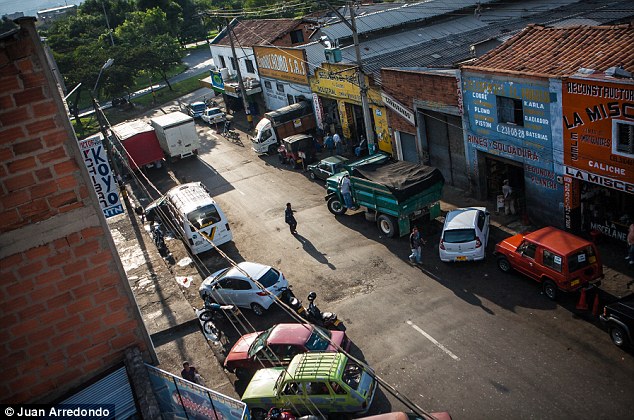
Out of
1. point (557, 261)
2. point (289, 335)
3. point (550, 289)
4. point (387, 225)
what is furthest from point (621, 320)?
point (387, 225)

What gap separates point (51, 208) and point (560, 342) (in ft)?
46.8

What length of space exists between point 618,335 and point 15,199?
1488 centimetres

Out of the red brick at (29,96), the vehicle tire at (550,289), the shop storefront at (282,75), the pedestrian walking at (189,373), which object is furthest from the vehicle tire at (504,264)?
the shop storefront at (282,75)

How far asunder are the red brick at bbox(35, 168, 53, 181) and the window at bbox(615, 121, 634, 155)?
17516 mm

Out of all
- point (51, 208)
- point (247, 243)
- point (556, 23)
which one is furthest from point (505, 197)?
point (51, 208)

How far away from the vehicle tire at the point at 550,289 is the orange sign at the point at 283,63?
24.9 m

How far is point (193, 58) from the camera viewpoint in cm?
8488

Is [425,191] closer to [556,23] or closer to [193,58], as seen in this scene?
[556,23]

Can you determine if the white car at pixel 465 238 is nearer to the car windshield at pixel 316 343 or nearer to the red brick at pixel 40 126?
the car windshield at pixel 316 343

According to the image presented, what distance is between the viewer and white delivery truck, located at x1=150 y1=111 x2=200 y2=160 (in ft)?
123

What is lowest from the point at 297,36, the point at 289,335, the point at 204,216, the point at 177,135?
the point at 289,335

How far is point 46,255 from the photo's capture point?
563cm

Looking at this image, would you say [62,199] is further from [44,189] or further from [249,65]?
[249,65]

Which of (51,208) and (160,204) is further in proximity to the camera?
(160,204)
